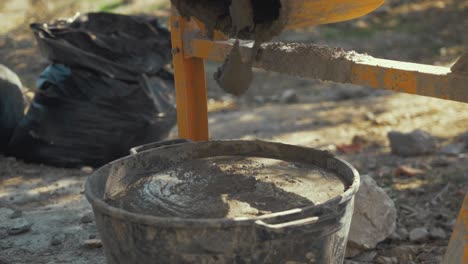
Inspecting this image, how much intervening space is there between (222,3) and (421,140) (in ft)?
8.90

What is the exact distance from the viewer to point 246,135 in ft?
17.3

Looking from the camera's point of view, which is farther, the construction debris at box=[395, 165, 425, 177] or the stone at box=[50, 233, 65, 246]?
the construction debris at box=[395, 165, 425, 177]

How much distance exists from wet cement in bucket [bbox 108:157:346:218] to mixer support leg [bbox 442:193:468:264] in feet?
1.34

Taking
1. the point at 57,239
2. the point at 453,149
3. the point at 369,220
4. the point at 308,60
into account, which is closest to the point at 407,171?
the point at 453,149

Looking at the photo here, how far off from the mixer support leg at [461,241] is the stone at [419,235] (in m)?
1.20

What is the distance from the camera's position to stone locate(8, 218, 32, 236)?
338cm

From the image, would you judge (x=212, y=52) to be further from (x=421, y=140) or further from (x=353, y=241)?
(x=421, y=140)

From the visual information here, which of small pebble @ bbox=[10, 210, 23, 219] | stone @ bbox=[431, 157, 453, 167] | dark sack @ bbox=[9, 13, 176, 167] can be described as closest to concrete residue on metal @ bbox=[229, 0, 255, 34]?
small pebble @ bbox=[10, 210, 23, 219]

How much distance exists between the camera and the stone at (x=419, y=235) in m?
3.29

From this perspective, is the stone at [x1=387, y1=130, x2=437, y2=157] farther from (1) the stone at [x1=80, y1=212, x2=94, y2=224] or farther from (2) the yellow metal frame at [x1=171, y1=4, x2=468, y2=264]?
(1) the stone at [x1=80, y1=212, x2=94, y2=224]

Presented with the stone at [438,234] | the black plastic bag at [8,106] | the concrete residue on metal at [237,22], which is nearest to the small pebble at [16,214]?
A: the black plastic bag at [8,106]

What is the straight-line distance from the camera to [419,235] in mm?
3299

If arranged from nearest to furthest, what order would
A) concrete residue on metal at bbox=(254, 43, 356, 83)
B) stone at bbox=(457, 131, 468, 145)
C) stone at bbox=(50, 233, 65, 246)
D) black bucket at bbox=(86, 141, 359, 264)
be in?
black bucket at bbox=(86, 141, 359, 264)
concrete residue on metal at bbox=(254, 43, 356, 83)
stone at bbox=(50, 233, 65, 246)
stone at bbox=(457, 131, 468, 145)

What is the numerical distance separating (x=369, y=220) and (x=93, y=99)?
6.82 feet
